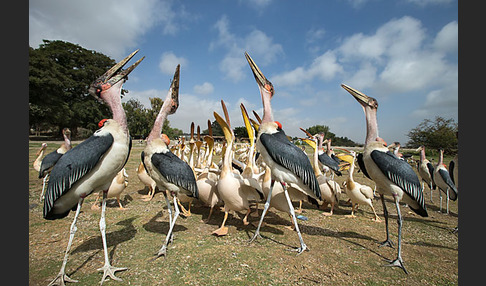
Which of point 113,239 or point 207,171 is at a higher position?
point 207,171

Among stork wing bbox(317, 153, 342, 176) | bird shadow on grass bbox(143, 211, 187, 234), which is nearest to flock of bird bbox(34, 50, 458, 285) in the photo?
bird shadow on grass bbox(143, 211, 187, 234)

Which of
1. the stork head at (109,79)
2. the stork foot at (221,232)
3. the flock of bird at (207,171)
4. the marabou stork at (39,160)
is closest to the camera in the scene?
the flock of bird at (207,171)

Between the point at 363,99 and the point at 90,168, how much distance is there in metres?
4.71

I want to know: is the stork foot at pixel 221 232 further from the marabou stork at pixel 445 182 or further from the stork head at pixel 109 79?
the marabou stork at pixel 445 182

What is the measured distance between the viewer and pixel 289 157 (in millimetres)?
3826

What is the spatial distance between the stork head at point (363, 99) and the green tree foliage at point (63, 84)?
3094cm

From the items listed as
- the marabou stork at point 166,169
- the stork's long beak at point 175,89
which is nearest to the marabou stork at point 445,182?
the marabou stork at point 166,169

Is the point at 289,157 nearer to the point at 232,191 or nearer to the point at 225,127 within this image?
the point at 232,191

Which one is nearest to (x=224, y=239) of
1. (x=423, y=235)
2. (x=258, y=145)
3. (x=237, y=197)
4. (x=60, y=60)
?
(x=237, y=197)

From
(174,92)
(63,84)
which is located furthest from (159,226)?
(63,84)

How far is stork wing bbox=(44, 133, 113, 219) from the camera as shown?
2617 millimetres

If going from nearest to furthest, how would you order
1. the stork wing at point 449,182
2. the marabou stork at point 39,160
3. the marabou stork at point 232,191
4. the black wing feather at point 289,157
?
the black wing feather at point 289,157 → the marabou stork at point 232,191 → the stork wing at point 449,182 → the marabou stork at point 39,160

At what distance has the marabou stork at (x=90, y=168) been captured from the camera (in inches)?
103

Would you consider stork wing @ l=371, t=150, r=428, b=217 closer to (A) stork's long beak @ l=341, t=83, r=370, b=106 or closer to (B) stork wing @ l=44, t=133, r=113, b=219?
(A) stork's long beak @ l=341, t=83, r=370, b=106
